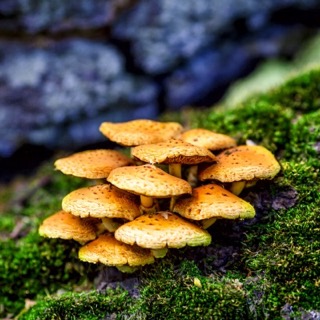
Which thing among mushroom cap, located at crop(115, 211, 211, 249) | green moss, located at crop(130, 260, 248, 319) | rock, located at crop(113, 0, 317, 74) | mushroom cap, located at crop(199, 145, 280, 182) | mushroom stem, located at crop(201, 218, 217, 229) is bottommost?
green moss, located at crop(130, 260, 248, 319)

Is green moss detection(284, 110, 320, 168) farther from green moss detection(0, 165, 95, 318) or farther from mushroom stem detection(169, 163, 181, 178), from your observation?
green moss detection(0, 165, 95, 318)

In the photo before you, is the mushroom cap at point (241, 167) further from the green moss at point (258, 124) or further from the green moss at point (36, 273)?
the green moss at point (36, 273)

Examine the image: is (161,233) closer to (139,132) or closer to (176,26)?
(139,132)

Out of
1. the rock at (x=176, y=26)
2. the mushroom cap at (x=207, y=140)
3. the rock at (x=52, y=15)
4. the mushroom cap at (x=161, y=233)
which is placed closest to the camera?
the mushroom cap at (x=161, y=233)

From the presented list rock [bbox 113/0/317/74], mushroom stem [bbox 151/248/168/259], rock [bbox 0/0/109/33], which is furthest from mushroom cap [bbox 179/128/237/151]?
rock [bbox 113/0/317/74]

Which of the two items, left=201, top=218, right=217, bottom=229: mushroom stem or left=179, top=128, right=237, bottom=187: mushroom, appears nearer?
left=201, top=218, right=217, bottom=229: mushroom stem

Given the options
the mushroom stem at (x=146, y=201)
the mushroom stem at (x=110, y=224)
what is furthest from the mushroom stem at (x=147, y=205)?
the mushroom stem at (x=110, y=224)
